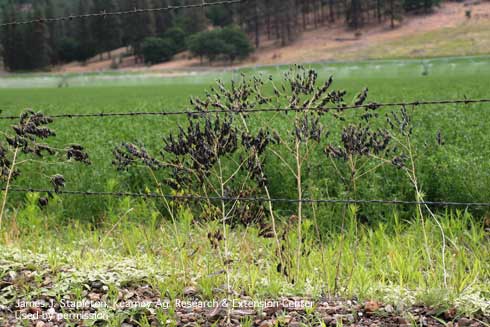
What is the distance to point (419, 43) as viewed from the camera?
89.0 meters

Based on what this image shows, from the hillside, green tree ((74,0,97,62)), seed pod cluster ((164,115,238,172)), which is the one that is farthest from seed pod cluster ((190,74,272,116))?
the hillside

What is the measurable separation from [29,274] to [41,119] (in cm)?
114

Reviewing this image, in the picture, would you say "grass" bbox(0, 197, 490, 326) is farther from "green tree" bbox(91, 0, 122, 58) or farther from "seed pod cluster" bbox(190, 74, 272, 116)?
"green tree" bbox(91, 0, 122, 58)

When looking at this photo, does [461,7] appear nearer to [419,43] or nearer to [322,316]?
[419,43]

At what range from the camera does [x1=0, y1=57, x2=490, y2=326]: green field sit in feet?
13.2

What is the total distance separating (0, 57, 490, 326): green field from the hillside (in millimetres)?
68316

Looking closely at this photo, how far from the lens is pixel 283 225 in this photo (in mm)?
6273

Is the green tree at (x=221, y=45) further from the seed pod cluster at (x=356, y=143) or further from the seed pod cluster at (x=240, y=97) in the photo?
the seed pod cluster at (x=356, y=143)

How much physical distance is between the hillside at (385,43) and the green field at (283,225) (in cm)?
6832

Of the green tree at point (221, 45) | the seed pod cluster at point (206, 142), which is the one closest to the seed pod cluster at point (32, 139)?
the seed pod cluster at point (206, 142)

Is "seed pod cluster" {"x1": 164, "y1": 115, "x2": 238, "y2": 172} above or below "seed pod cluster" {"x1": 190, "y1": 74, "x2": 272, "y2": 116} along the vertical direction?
below

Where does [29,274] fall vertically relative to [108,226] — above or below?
above

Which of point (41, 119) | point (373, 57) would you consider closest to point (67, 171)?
point (41, 119)

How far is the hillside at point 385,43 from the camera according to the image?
79938 mm
